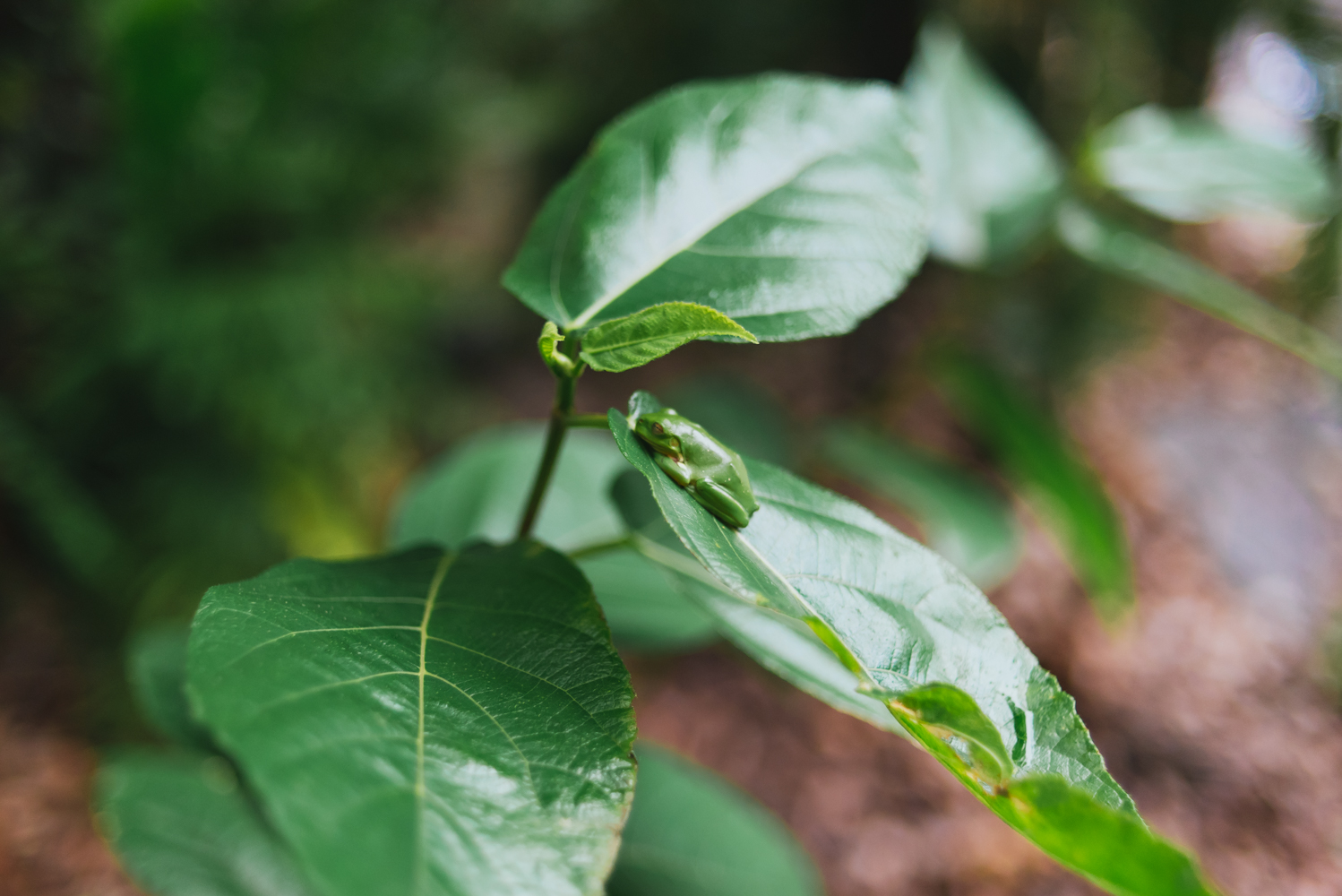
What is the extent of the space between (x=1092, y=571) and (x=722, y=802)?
2.71 ft

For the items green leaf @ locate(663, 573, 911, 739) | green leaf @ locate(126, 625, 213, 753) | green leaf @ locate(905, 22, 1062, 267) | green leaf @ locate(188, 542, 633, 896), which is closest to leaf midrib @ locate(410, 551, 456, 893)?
green leaf @ locate(188, 542, 633, 896)

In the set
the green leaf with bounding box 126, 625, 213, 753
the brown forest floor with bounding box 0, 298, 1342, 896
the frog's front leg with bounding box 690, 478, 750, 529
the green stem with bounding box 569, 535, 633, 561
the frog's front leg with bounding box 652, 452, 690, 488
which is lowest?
the brown forest floor with bounding box 0, 298, 1342, 896

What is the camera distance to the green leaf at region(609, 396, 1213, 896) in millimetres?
356

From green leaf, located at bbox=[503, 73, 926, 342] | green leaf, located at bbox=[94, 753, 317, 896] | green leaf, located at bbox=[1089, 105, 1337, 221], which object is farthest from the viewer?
green leaf, located at bbox=[1089, 105, 1337, 221]

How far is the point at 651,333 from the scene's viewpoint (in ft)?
1.61

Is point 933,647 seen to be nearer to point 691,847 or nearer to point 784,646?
point 784,646

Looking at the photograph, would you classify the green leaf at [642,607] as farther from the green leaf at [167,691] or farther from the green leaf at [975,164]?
the green leaf at [975,164]

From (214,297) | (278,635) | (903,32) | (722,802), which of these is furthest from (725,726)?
(903,32)

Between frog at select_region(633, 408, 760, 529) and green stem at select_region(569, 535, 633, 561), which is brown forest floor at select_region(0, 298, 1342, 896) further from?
frog at select_region(633, 408, 760, 529)

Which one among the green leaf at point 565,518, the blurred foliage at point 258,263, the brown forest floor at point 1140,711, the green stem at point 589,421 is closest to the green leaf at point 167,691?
the green leaf at point 565,518

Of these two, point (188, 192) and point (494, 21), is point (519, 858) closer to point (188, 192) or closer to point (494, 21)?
point (188, 192)

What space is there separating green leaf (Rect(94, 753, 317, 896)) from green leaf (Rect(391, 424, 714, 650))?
37 cm

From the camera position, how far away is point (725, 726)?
5.68 feet

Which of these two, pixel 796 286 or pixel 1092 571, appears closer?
pixel 796 286
